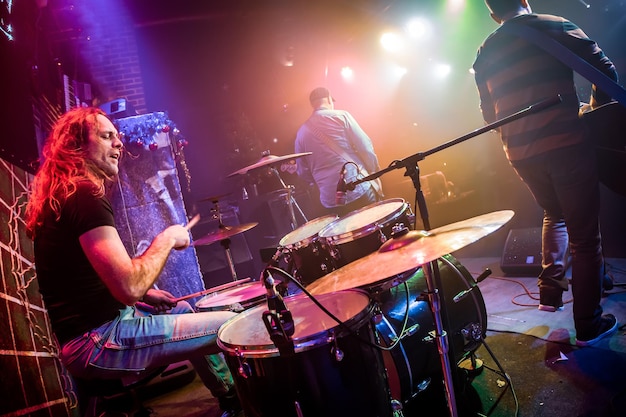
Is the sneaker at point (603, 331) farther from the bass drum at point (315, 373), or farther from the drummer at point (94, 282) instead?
the drummer at point (94, 282)

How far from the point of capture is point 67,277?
1788 millimetres

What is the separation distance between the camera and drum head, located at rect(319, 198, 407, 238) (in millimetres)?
1942

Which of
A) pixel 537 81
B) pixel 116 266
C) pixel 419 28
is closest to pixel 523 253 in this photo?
pixel 537 81

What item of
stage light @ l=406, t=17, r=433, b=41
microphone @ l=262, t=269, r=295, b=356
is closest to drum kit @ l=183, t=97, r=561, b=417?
microphone @ l=262, t=269, r=295, b=356

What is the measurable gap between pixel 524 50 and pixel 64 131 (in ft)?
9.40

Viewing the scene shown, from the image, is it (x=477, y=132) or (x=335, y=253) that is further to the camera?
(x=335, y=253)

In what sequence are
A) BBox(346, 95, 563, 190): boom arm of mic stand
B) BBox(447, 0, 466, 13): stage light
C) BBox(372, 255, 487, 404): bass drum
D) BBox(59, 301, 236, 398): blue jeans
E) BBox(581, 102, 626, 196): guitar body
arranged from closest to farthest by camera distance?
BBox(346, 95, 563, 190): boom arm of mic stand → BBox(59, 301, 236, 398): blue jeans → BBox(372, 255, 487, 404): bass drum → BBox(581, 102, 626, 196): guitar body → BBox(447, 0, 466, 13): stage light

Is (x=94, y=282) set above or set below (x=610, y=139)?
below

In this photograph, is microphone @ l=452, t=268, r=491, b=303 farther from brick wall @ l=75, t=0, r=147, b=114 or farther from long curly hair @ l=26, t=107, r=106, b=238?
brick wall @ l=75, t=0, r=147, b=114

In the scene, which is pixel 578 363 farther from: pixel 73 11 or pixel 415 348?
pixel 73 11

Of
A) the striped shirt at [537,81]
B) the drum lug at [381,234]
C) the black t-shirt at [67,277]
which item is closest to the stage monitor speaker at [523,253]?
the striped shirt at [537,81]

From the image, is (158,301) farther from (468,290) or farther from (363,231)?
(468,290)

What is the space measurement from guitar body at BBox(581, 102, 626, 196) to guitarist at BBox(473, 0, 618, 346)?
0.10 meters

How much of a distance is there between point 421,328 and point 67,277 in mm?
1852
